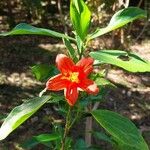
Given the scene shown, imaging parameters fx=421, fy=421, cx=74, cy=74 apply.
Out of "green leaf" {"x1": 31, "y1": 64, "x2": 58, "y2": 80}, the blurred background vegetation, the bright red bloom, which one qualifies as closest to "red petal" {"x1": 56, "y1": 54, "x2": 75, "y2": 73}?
the bright red bloom

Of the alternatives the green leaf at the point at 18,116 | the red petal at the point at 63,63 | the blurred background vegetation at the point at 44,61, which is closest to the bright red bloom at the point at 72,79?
the red petal at the point at 63,63

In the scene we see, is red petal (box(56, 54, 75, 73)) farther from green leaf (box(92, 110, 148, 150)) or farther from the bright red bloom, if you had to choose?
green leaf (box(92, 110, 148, 150))

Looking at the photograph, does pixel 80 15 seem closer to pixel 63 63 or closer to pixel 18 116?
pixel 63 63

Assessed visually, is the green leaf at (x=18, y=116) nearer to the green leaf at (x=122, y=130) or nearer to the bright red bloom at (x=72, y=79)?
the bright red bloom at (x=72, y=79)

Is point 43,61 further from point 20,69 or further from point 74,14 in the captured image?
point 74,14

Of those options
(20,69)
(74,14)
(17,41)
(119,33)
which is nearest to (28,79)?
(20,69)

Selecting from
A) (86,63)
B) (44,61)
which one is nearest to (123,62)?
(86,63)
